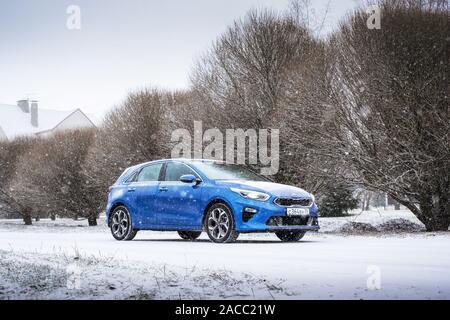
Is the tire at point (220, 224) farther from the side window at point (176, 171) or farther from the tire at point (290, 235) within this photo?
the tire at point (290, 235)

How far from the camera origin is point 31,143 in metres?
44.7

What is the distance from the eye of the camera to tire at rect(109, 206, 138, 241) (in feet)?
49.4

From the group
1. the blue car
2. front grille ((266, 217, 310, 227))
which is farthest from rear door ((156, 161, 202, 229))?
front grille ((266, 217, 310, 227))

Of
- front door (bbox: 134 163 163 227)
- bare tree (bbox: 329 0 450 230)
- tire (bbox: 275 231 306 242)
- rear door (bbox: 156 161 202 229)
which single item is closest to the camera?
rear door (bbox: 156 161 202 229)

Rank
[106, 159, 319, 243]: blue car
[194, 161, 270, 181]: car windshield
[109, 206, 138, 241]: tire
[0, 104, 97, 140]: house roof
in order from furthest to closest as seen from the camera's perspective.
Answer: [0, 104, 97, 140]: house roof, [109, 206, 138, 241]: tire, [194, 161, 270, 181]: car windshield, [106, 159, 319, 243]: blue car

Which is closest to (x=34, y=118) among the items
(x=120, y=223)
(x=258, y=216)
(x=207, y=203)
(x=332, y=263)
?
(x=120, y=223)

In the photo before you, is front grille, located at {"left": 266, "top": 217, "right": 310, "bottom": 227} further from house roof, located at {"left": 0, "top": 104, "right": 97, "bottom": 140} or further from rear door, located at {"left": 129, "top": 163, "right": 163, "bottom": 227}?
house roof, located at {"left": 0, "top": 104, "right": 97, "bottom": 140}

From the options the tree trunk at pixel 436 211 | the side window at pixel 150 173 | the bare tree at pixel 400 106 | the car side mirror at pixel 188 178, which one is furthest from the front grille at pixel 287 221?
the tree trunk at pixel 436 211

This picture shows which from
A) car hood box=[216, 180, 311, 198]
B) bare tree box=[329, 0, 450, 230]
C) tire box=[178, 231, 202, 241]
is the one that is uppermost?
bare tree box=[329, 0, 450, 230]

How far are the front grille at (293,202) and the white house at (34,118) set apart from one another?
195ft

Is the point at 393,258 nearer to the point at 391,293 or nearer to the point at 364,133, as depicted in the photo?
the point at 391,293

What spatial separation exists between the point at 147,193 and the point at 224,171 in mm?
1706

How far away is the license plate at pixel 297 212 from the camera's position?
1284 centimetres

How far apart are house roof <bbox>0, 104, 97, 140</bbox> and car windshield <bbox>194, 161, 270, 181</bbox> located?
2278 inches
